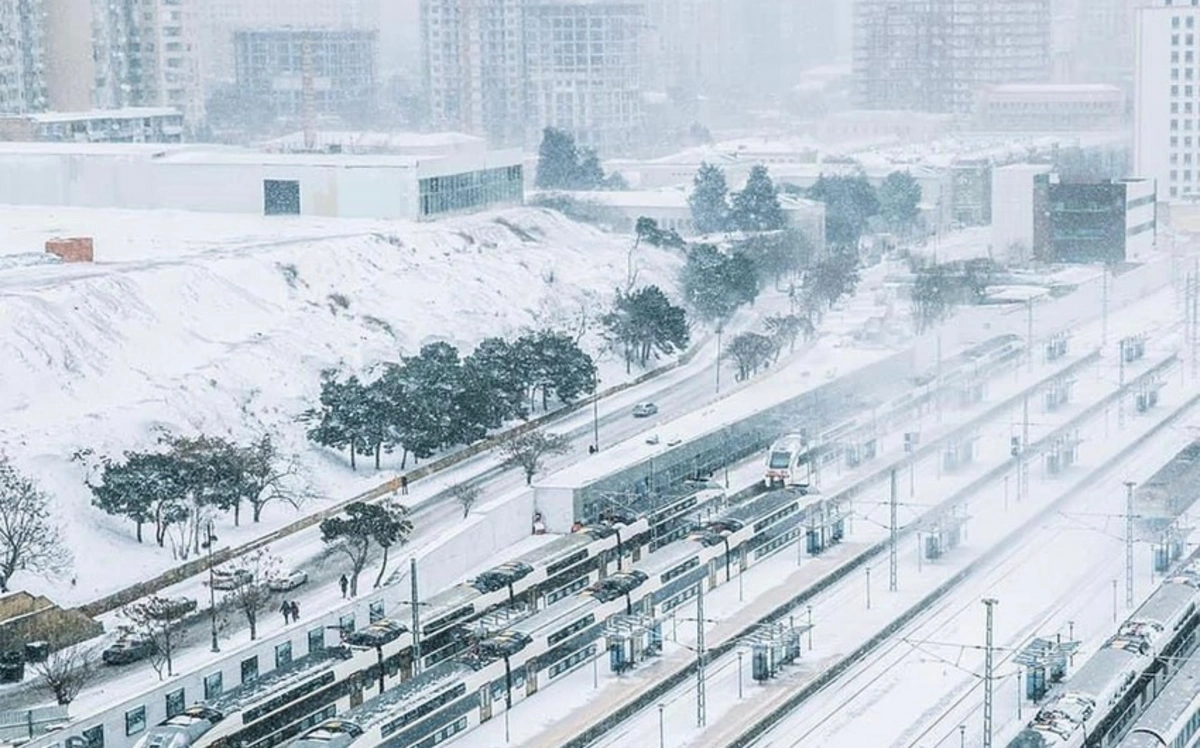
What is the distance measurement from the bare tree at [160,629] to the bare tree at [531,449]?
75.3 inches

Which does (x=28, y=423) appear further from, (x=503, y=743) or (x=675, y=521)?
(x=503, y=743)

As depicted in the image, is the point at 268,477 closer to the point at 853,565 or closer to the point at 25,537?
the point at 25,537

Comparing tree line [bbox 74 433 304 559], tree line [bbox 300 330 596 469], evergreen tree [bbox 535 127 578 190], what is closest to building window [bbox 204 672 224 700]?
tree line [bbox 74 433 304 559]

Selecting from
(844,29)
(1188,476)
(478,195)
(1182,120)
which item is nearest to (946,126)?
(844,29)

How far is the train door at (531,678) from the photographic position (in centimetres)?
585

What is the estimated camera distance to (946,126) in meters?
20.1

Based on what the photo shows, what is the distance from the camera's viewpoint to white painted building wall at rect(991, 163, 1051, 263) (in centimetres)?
1419

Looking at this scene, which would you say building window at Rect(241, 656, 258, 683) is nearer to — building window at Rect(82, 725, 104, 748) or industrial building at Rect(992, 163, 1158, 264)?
building window at Rect(82, 725, 104, 748)

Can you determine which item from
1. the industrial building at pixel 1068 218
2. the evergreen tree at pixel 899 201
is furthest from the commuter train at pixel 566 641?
the evergreen tree at pixel 899 201

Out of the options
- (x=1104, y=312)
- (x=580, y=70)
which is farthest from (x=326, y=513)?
(x=580, y=70)

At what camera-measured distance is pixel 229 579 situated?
6742 mm

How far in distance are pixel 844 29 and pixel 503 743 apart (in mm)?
17401

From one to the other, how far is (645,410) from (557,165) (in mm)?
6363

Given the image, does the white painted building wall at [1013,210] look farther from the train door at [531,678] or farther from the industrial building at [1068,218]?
the train door at [531,678]
